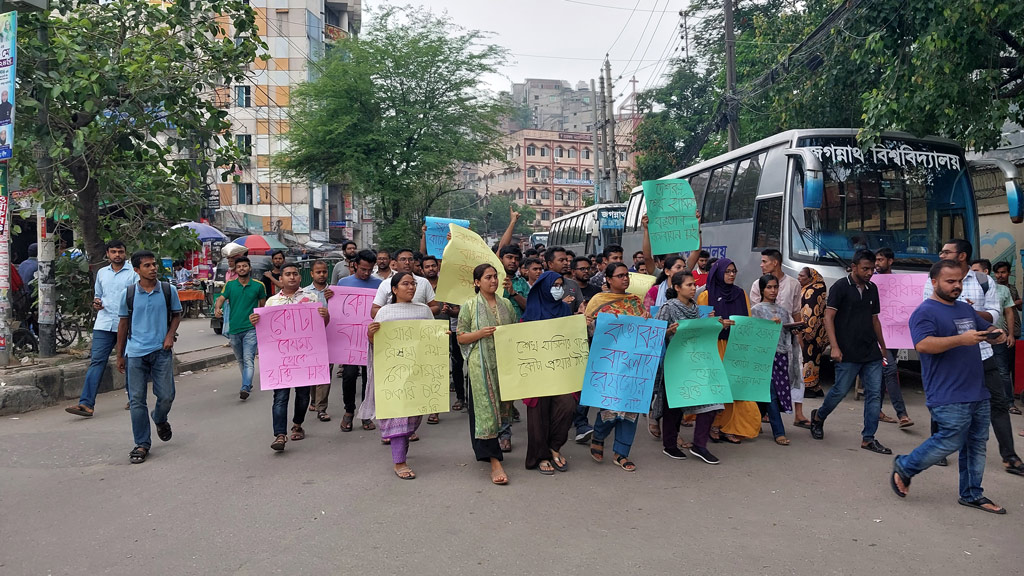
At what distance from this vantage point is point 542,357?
18.7 ft

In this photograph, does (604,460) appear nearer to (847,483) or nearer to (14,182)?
(847,483)

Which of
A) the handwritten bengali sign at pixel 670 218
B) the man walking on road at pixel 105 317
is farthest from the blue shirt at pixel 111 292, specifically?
the handwritten bengali sign at pixel 670 218

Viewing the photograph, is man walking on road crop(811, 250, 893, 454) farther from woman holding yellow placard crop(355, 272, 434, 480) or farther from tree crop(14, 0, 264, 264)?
tree crop(14, 0, 264, 264)

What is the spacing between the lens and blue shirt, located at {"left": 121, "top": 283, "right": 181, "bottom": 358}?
6277mm

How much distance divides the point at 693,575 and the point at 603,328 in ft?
7.50

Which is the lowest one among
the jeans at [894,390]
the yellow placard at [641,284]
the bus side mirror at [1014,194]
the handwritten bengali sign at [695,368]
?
the jeans at [894,390]

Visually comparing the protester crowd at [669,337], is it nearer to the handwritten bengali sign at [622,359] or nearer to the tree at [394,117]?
the handwritten bengali sign at [622,359]

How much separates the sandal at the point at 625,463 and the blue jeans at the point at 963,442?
1842 millimetres

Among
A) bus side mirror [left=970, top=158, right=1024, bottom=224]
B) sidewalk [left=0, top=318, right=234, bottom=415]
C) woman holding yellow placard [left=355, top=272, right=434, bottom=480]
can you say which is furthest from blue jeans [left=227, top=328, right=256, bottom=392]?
bus side mirror [left=970, top=158, right=1024, bottom=224]

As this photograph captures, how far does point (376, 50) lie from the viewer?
23703mm

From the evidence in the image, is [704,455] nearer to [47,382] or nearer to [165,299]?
[165,299]

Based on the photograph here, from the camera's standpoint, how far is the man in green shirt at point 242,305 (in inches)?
353

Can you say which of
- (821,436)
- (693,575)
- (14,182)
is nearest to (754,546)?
(693,575)

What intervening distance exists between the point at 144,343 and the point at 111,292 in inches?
54.7
